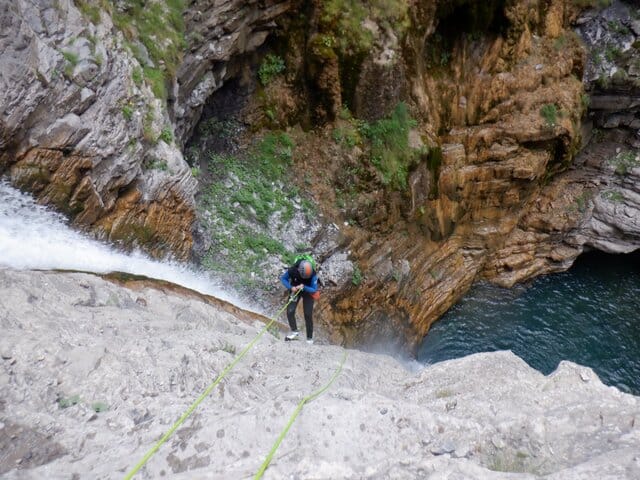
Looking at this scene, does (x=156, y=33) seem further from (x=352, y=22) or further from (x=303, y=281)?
(x=303, y=281)

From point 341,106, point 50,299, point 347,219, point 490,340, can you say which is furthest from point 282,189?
point 490,340

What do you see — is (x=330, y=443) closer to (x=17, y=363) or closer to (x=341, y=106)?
(x=17, y=363)

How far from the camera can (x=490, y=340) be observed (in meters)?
14.7

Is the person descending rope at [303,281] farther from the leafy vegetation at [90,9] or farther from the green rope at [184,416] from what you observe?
the leafy vegetation at [90,9]

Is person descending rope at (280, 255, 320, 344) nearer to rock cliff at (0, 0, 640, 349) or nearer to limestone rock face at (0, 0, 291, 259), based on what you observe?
rock cliff at (0, 0, 640, 349)

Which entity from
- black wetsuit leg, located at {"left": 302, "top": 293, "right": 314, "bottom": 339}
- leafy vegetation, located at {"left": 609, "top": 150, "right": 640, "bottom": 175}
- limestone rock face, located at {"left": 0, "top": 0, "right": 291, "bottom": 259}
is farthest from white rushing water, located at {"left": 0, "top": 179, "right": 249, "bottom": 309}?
leafy vegetation, located at {"left": 609, "top": 150, "right": 640, "bottom": 175}

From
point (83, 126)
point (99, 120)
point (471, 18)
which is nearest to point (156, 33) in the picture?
point (99, 120)

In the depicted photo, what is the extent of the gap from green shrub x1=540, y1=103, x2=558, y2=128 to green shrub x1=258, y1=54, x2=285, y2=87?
904cm

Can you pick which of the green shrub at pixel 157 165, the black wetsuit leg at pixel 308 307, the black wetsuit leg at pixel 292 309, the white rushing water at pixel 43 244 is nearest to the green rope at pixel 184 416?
the black wetsuit leg at pixel 308 307

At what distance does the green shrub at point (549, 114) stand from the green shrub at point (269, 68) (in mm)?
9037

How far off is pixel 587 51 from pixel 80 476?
746 inches

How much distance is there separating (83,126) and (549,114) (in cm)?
1424

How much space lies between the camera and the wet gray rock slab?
3354mm

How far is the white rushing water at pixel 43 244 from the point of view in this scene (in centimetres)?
631
